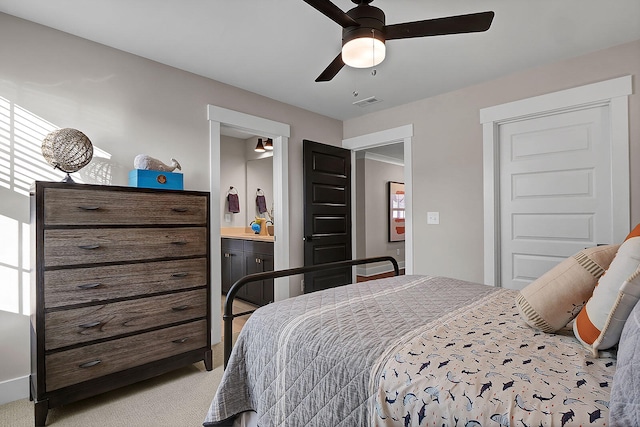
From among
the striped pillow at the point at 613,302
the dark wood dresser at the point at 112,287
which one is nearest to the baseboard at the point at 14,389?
the dark wood dresser at the point at 112,287

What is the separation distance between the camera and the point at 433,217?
364 centimetres

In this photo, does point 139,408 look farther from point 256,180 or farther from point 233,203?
point 256,180

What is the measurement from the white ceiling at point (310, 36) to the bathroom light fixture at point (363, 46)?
47cm

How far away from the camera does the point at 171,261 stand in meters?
2.36

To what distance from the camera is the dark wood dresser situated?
1869mm

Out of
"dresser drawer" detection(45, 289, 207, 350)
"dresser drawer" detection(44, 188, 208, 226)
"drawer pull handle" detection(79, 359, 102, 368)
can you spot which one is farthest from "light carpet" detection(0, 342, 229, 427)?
"dresser drawer" detection(44, 188, 208, 226)

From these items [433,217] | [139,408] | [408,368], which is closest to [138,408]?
[139,408]

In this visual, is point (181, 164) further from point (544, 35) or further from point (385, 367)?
point (544, 35)

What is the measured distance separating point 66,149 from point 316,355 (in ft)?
6.69

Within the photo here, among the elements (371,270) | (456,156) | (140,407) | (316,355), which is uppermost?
(456,156)

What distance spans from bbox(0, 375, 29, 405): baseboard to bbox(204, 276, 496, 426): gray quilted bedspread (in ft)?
5.41

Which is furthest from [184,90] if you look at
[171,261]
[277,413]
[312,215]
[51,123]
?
[277,413]

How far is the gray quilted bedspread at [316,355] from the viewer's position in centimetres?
107

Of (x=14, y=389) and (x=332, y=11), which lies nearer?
(x=332, y=11)
